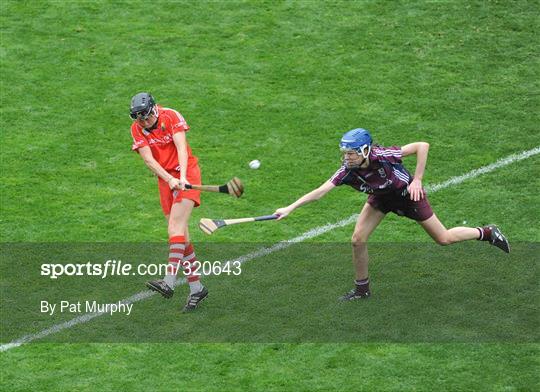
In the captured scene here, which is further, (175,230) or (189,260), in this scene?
(189,260)

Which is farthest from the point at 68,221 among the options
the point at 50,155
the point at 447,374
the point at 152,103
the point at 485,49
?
the point at 485,49

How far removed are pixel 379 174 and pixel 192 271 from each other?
2.48m

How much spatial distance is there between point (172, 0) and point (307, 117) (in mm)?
4647

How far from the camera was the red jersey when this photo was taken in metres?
13.3

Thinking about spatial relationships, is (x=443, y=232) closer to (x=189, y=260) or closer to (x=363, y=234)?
(x=363, y=234)

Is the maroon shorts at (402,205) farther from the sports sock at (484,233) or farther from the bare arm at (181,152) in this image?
the bare arm at (181,152)

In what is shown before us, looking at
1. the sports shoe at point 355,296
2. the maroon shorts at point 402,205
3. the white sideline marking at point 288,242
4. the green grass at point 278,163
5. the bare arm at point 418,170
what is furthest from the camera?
the sports shoe at point 355,296

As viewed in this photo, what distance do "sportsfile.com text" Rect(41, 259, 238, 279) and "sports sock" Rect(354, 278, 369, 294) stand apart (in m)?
1.65

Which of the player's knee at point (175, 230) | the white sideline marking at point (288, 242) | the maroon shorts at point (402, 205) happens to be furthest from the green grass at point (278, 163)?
the maroon shorts at point (402, 205)

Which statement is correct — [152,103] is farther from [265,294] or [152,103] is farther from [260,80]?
[260,80]

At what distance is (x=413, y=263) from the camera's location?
14.3 metres

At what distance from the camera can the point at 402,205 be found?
12.9 meters

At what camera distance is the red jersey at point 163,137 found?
522 inches

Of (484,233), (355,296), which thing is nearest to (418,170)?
(484,233)
